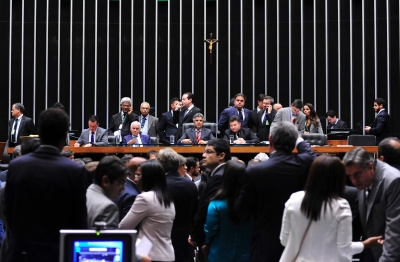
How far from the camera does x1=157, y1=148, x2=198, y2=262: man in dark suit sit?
219 inches

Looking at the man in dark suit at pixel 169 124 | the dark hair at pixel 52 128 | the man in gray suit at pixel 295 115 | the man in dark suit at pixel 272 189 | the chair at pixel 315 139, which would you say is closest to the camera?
the dark hair at pixel 52 128

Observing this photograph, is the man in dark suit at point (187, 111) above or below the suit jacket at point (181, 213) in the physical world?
above

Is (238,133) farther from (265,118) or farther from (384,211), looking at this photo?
(384,211)

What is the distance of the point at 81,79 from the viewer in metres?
16.5

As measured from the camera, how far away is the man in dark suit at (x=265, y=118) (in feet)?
45.6

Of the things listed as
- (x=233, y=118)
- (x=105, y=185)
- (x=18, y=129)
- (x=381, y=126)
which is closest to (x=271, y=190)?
(x=105, y=185)

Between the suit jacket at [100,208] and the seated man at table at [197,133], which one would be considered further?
the seated man at table at [197,133]

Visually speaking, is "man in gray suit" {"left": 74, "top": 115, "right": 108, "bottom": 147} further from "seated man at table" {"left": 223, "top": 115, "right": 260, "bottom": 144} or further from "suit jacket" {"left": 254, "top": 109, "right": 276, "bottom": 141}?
"suit jacket" {"left": 254, "top": 109, "right": 276, "bottom": 141}

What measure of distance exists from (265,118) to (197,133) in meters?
2.05

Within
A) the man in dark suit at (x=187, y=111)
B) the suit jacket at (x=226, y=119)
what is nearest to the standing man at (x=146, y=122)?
the man in dark suit at (x=187, y=111)

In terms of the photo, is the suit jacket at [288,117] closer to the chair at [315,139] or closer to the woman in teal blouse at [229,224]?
the chair at [315,139]

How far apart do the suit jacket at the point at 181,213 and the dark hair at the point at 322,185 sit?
1.74 meters

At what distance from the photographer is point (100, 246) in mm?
3463

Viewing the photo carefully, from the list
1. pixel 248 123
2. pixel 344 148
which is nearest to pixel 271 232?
pixel 344 148
